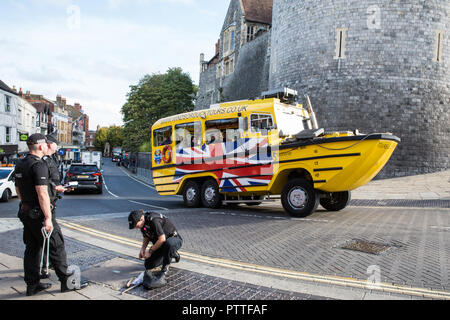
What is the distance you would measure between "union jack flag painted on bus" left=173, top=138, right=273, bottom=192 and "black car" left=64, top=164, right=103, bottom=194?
814 cm

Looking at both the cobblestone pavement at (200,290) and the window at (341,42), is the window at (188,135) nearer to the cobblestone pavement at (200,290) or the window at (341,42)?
the cobblestone pavement at (200,290)

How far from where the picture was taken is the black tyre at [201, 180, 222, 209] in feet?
39.5

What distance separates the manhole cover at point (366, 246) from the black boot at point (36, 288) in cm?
503

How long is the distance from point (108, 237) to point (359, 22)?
68.9 ft

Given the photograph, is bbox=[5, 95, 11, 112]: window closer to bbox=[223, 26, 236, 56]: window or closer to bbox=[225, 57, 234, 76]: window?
bbox=[225, 57, 234, 76]: window

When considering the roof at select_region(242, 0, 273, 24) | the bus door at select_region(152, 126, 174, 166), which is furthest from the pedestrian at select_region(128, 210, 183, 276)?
the roof at select_region(242, 0, 273, 24)

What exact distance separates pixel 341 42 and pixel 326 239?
1899cm

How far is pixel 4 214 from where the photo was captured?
11.0 metres

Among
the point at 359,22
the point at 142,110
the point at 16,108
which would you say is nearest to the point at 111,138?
the point at 142,110

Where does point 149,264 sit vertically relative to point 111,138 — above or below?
below

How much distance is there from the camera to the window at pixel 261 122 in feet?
34.2

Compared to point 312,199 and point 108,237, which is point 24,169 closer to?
point 108,237

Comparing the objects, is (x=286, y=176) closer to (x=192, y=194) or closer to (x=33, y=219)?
(x=192, y=194)

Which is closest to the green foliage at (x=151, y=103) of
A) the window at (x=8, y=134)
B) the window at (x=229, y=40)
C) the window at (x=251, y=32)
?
the window at (x=229, y=40)
